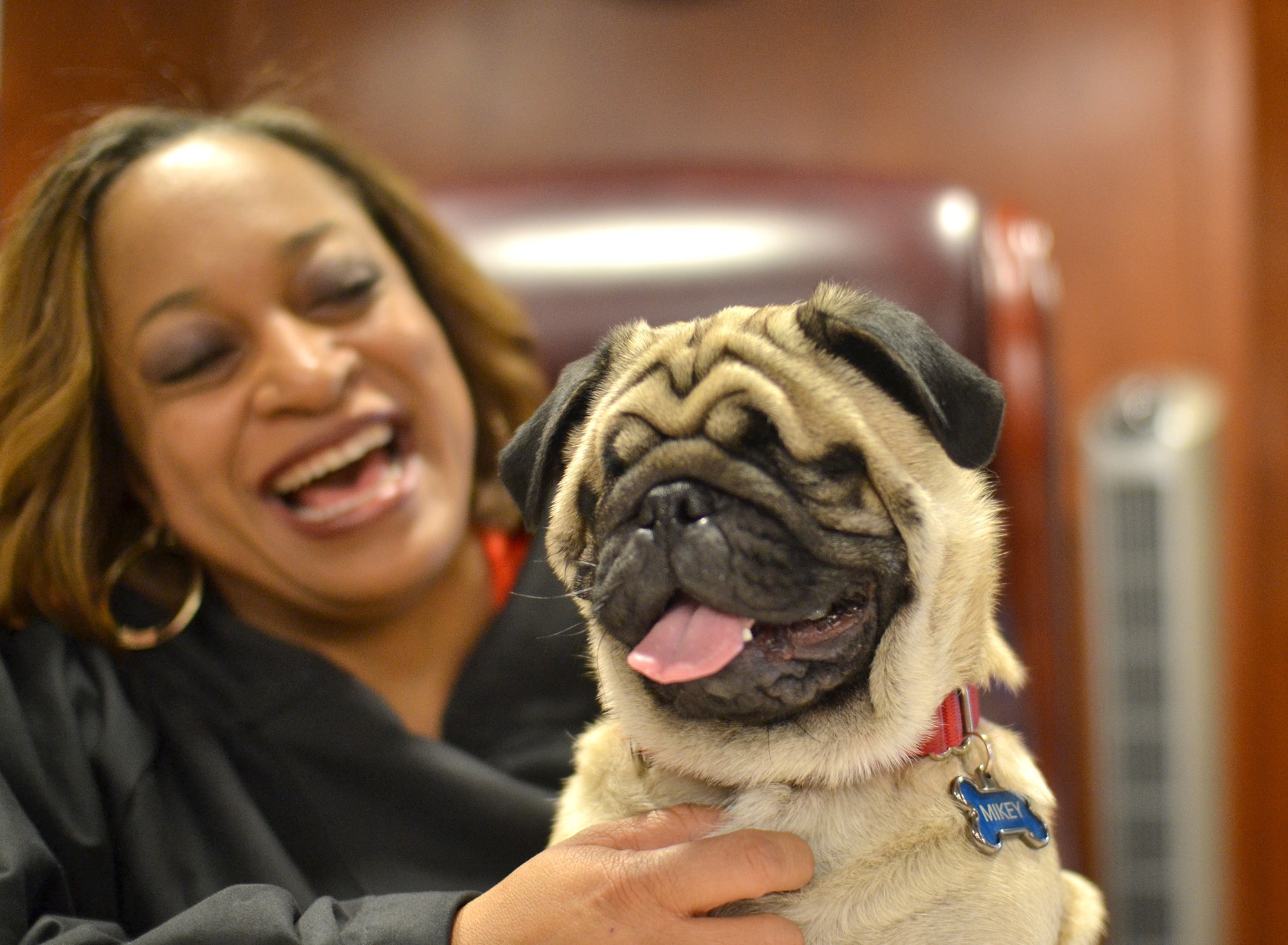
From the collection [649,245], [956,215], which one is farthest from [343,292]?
[956,215]

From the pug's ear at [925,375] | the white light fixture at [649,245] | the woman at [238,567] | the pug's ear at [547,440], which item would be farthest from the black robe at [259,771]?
the white light fixture at [649,245]

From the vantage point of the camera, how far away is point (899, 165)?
2.54 metres

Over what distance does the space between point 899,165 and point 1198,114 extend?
671 millimetres

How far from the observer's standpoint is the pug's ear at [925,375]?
72cm

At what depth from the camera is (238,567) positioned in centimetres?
123

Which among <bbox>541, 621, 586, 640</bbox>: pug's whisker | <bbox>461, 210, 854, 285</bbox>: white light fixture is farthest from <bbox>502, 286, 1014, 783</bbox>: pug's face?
<bbox>461, 210, 854, 285</bbox>: white light fixture

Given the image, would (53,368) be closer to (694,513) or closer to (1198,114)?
(694,513)

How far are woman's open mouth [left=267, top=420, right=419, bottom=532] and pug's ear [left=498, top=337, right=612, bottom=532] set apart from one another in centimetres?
33

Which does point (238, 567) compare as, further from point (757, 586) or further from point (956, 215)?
point (956, 215)

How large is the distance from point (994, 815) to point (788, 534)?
0.27 m

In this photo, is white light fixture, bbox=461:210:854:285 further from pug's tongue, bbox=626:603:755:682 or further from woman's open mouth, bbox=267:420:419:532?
pug's tongue, bbox=626:603:755:682

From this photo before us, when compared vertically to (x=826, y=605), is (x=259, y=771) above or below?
below

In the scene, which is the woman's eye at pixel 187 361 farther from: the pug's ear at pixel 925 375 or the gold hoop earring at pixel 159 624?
the pug's ear at pixel 925 375

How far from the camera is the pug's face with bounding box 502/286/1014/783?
0.71 meters
